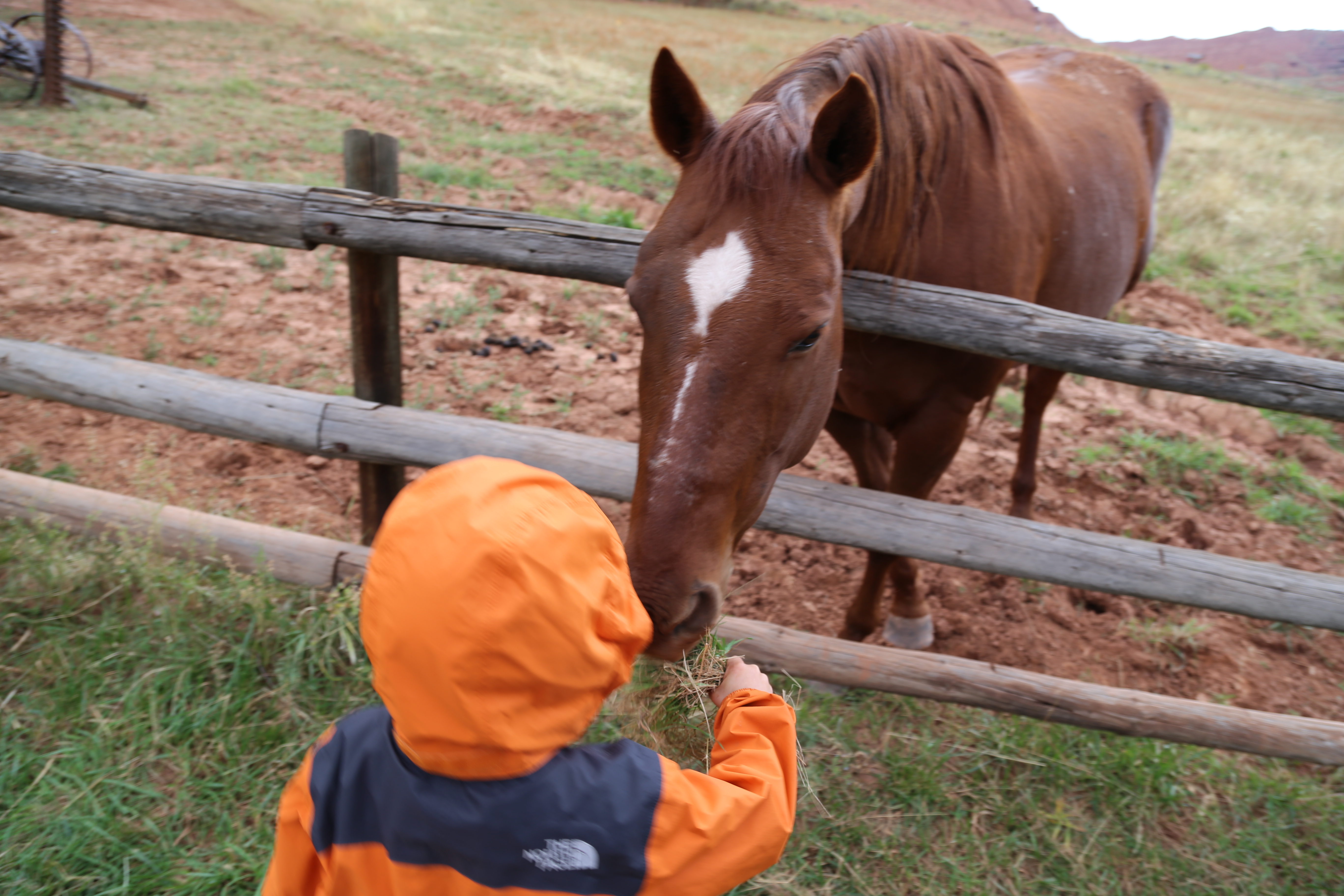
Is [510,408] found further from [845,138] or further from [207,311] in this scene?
[845,138]

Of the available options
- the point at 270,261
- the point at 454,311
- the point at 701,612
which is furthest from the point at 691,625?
the point at 270,261

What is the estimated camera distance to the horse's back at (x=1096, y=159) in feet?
9.86

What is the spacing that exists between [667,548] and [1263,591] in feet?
6.89

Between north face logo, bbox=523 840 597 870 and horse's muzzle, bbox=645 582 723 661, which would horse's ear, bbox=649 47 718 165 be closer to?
horse's muzzle, bbox=645 582 723 661

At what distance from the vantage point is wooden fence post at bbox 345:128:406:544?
2.45 meters

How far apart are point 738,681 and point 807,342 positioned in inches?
28.7

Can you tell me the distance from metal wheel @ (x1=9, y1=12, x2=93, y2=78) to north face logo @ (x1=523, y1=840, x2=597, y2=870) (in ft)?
34.9

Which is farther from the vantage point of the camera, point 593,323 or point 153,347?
point 593,323

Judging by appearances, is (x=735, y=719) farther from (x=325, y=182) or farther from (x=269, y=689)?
(x=325, y=182)

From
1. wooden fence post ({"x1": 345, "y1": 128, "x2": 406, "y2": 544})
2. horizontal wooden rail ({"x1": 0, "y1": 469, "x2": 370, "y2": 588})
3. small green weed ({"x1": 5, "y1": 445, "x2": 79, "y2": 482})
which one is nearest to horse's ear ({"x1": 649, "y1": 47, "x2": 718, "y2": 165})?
wooden fence post ({"x1": 345, "y1": 128, "x2": 406, "y2": 544})

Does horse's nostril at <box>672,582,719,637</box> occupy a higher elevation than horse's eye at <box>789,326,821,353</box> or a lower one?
lower

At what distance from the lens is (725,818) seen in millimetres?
1056

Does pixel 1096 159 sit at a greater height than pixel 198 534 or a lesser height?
greater

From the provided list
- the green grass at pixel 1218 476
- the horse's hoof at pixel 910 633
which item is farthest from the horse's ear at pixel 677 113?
the green grass at pixel 1218 476
